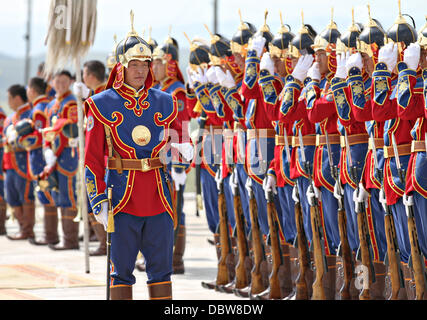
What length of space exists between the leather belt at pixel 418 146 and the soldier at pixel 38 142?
6422 mm

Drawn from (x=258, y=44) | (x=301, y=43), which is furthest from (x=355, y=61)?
(x=258, y=44)

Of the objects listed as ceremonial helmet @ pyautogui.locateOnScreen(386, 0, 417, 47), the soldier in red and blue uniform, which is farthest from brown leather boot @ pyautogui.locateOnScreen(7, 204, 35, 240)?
ceremonial helmet @ pyautogui.locateOnScreen(386, 0, 417, 47)

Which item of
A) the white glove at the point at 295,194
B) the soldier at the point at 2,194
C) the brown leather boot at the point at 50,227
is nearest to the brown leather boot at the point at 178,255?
the white glove at the point at 295,194

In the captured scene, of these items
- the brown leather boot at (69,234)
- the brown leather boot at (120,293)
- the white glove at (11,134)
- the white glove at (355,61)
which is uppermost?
the white glove at (355,61)

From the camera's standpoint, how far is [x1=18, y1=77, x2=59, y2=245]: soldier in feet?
38.4

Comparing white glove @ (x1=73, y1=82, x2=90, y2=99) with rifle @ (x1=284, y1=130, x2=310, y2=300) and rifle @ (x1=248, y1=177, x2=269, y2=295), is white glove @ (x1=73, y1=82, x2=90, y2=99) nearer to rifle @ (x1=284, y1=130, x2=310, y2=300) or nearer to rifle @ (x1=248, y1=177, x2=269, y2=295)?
rifle @ (x1=248, y1=177, x2=269, y2=295)

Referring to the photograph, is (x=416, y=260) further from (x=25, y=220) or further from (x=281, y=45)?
(x=25, y=220)

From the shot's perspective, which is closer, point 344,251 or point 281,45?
point 344,251

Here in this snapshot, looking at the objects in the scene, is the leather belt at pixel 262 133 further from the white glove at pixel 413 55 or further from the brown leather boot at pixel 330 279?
the white glove at pixel 413 55

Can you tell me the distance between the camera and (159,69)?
9320mm

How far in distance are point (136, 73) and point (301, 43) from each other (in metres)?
1.92

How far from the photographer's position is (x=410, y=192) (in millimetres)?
6191

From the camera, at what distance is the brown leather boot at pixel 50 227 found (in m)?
11.7

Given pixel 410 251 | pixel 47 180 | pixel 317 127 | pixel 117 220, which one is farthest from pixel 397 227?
pixel 47 180
